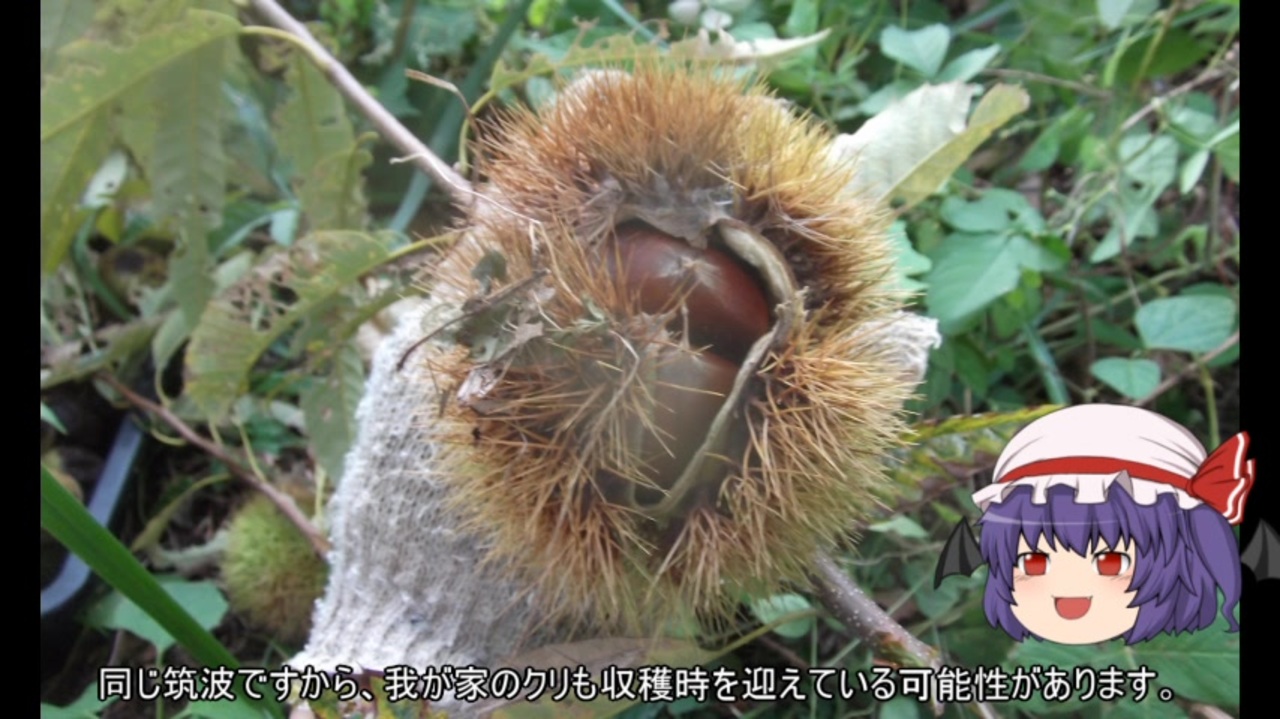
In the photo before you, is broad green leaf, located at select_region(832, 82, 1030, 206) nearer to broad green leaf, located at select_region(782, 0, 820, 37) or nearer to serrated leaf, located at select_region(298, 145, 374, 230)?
broad green leaf, located at select_region(782, 0, 820, 37)

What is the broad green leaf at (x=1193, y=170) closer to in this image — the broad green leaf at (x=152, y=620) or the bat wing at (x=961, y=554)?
the bat wing at (x=961, y=554)

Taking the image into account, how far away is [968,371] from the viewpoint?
0.84 m

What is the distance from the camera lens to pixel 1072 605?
0.60m

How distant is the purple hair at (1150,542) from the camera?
1.88ft

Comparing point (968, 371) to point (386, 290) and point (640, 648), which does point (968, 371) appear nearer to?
point (640, 648)

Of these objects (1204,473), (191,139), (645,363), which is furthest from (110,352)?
(1204,473)

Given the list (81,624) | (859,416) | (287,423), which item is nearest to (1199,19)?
(859,416)

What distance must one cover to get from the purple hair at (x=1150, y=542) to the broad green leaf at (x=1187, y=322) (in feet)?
0.91

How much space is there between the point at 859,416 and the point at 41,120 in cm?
76

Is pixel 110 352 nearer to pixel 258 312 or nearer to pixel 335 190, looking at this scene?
pixel 258 312

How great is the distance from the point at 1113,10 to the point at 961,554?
2.03 feet

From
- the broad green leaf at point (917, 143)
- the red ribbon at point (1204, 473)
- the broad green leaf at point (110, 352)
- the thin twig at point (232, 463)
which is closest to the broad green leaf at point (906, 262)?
the broad green leaf at point (917, 143)

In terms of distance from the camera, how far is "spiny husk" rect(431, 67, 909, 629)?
21.1 inches

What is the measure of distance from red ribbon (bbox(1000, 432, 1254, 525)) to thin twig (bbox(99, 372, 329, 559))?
0.64 m
